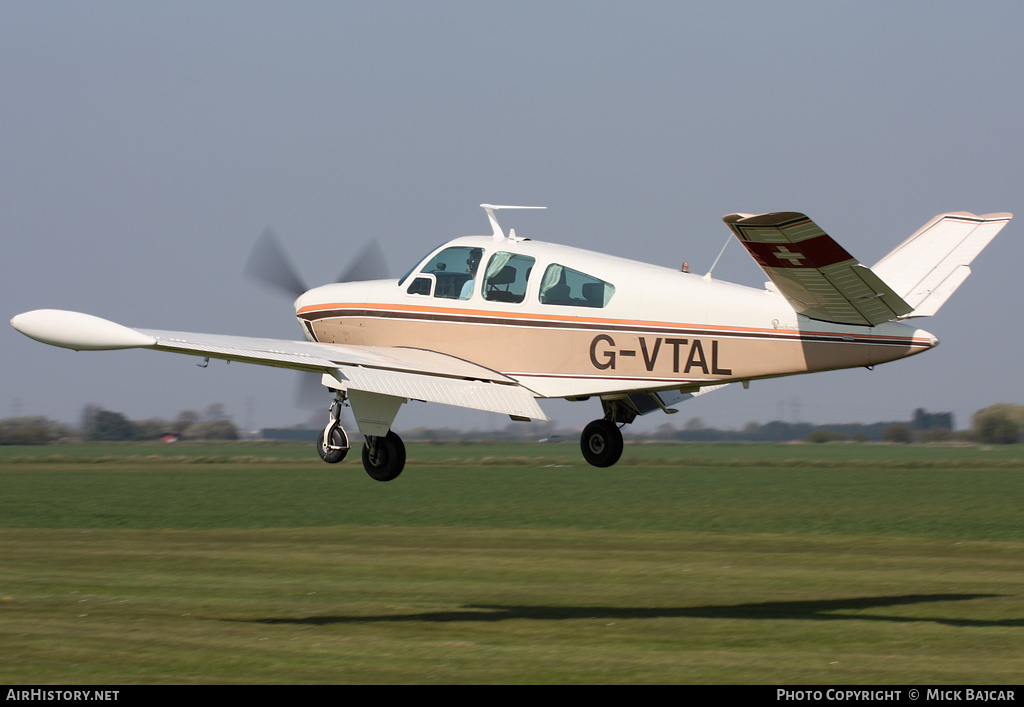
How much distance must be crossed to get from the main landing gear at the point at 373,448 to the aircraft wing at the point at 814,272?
5688 millimetres

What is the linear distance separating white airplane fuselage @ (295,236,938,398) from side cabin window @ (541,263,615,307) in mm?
15

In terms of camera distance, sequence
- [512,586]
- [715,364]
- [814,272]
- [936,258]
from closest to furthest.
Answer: [814,272], [936,258], [715,364], [512,586]

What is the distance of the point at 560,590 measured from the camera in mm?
27484

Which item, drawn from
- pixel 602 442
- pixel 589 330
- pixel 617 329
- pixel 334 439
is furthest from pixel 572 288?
pixel 334 439

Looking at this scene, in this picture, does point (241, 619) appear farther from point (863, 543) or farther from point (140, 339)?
point (863, 543)

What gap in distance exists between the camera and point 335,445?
16297 mm

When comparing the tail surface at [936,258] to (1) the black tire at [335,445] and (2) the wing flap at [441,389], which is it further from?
(1) the black tire at [335,445]

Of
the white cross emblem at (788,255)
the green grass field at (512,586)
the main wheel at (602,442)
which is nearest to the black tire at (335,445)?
the green grass field at (512,586)

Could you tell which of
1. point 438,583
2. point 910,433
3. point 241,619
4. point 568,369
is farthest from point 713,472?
point 568,369

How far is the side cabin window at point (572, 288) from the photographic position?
15547 millimetres

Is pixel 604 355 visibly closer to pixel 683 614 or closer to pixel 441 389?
pixel 441 389

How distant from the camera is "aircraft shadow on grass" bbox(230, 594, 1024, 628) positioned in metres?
22.4

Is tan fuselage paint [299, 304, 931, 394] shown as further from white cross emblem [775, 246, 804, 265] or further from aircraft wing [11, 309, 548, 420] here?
white cross emblem [775, 246, 804, 265]

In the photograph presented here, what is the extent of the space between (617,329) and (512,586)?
14.4 meters
